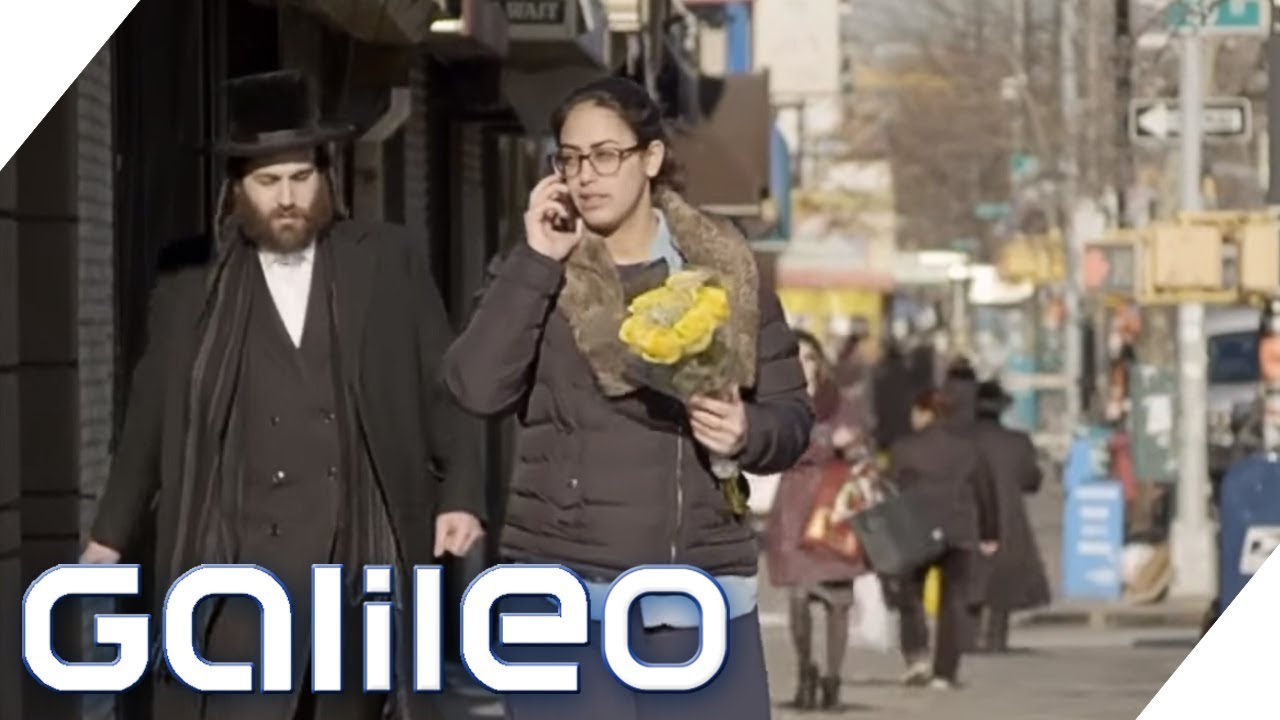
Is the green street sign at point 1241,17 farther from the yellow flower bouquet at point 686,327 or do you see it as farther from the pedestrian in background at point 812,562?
the yellow flower bouquet at point 686,327

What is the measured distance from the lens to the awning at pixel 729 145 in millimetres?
33906

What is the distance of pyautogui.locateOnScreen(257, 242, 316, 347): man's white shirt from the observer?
8.79 metres

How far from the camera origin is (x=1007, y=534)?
21.2 meters

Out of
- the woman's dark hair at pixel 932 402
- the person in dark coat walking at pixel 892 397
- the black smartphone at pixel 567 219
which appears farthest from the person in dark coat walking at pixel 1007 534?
the black smartphone at pixel 567 219

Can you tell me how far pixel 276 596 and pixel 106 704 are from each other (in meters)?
3.75

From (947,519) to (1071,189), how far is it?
34555mm

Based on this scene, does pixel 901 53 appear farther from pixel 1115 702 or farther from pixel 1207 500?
pixel 1115 702

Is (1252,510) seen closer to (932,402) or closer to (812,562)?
(812,562)

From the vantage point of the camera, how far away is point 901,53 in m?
63.8

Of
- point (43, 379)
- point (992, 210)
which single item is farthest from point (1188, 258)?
point (992, 210)

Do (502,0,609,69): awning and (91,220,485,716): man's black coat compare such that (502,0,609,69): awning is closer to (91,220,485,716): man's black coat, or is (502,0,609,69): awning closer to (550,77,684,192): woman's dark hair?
(91,220,485,716): man's black coat

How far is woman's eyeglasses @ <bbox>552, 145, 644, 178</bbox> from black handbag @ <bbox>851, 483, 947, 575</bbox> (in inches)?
349

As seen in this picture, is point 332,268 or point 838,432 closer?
point 332,268

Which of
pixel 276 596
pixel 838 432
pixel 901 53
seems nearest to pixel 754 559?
pixel 276 596
